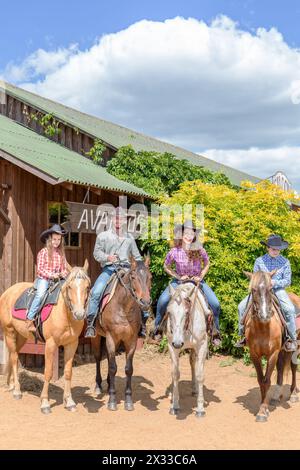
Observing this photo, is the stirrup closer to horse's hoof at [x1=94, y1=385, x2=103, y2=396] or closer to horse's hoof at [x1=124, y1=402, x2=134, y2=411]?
horse's hoof at [x1=124, y1=402, x2=134, y2=411]

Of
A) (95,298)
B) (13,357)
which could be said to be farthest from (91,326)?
(13,357)

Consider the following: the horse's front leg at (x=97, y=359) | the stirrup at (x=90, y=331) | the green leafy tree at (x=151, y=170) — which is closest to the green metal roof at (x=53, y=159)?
the green leafy tree at (x=151, y=170)

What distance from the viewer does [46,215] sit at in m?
11.5

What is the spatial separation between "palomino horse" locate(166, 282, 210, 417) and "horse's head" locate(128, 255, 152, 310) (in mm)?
359

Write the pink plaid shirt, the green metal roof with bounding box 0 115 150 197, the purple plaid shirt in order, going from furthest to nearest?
1. the green metal roof with bounding box 0 115 150 197
2. the purple plaid shirt
3. the pink plaid shirt

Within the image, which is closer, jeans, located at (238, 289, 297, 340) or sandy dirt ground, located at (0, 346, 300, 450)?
sandy dirt ground, located at (0, 346, 300, 450)

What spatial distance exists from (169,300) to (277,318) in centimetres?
176

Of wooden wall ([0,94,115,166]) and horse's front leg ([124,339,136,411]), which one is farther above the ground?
wooden wall ([0,94,115,166])

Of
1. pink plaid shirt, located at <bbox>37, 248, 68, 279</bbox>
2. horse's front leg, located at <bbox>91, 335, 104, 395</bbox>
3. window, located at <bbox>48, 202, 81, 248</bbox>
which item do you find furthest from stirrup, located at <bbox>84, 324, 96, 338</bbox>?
window, located at <bbox>48, 202, 81, 248</bbox>

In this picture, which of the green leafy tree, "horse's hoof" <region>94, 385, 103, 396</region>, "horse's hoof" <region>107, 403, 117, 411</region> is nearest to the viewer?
"horse's hoof" <region>107, 403, 117, 411</region>

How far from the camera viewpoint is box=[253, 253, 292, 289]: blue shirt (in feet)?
27.8

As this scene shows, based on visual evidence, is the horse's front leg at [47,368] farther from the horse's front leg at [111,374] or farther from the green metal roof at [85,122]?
the green metal roof at [85,122]

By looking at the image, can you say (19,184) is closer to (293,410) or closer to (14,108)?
(14,108)

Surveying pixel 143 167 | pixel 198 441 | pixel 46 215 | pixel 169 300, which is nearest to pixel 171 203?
pixel 143 167
